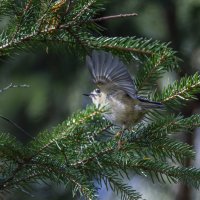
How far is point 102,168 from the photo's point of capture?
7.36ft

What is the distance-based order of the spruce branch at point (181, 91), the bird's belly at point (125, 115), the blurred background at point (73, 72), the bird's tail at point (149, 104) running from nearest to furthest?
the spruce branch at point (181, 91), the bird's tail at point (149, 104), the bird's belly at point (125, 115), the blurred background at point (73, 72)

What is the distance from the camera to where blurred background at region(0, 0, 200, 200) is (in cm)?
458

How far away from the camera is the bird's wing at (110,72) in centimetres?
232

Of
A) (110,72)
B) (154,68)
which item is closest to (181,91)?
(154,68)

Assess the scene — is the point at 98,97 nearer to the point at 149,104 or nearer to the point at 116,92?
the point at 116,92

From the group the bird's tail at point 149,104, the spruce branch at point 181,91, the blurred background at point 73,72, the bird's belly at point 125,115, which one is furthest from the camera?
the blurred background at point 73,72

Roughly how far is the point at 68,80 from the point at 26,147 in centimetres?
254

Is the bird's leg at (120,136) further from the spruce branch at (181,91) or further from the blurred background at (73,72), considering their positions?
the blurred background at (73,72)

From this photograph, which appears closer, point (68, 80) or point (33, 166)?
point (33, 166)

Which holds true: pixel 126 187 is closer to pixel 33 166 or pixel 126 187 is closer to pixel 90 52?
pixel 33 166

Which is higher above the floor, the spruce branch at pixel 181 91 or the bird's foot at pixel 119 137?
the spruce branch at pixel 181 91

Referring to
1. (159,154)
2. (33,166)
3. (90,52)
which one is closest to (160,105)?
(159,154)

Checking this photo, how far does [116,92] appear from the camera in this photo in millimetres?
2562

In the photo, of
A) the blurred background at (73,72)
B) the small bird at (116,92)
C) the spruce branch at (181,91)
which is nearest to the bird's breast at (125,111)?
the small bird at (116,92)
